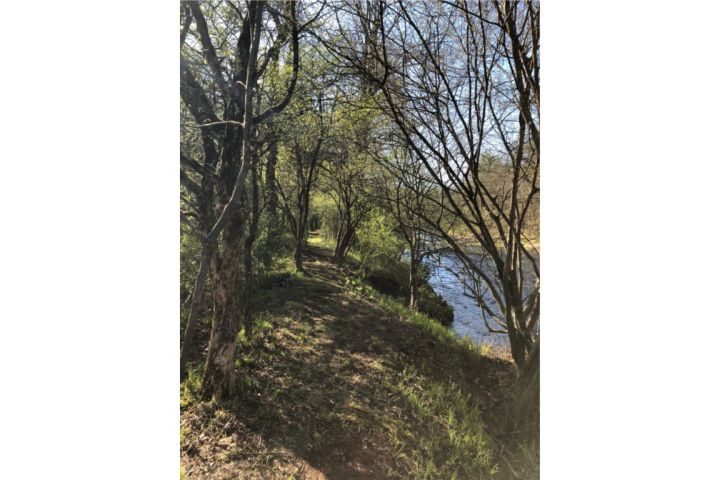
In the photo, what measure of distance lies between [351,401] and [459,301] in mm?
653

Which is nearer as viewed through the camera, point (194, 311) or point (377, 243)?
point (194, 311)

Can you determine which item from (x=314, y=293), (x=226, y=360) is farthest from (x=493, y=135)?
(x=226, y=360)

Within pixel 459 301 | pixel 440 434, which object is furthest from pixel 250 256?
pixel 440 434

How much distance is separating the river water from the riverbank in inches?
2.4

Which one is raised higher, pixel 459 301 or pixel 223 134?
pixel 223 134

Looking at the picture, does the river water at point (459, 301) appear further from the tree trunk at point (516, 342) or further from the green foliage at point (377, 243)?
the green foliage at point (377, 243)

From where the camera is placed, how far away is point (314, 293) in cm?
262

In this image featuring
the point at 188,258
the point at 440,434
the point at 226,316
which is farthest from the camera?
the point at 188,258

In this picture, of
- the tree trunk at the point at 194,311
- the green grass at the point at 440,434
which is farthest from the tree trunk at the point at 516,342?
the tree trunk at the point at 194,311

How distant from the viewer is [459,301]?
8.25ft

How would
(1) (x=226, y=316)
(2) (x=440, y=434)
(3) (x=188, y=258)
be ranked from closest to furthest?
(2) (x=440, y=434) → (1) (x=226, y=316) → (3) (x=188, y=258)

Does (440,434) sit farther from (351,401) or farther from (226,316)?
(226,316)

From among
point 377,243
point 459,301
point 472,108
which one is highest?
point 472,108

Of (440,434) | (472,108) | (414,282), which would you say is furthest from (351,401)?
(472,108)
